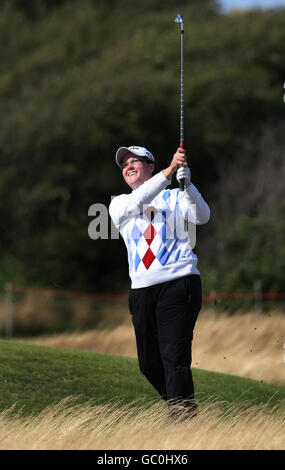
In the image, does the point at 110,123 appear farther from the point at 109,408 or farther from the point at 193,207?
the point at 193,207

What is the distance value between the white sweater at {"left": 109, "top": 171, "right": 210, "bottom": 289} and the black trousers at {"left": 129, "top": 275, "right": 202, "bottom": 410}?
0.09m

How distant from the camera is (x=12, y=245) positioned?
25.2 meters

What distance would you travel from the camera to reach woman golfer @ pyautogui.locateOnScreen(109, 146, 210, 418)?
A: 20.6 ft

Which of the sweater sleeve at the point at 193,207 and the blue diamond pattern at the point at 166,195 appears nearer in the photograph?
the sweater sleeve at the point at 193,207

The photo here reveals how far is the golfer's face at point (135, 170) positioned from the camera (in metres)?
6.73

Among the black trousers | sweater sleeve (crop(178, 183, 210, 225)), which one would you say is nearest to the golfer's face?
sweater sleeve (crop(178, 183, 210, 225))

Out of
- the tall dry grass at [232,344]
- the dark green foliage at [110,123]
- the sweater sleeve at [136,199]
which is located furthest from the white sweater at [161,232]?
the dark green foliage at [110,123]

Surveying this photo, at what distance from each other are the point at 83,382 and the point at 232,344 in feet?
17.6

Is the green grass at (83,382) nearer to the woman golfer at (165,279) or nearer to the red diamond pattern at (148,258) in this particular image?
the woman golfer at (165,279)

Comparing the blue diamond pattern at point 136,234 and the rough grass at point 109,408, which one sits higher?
the blue diamond pattern at point 136,234

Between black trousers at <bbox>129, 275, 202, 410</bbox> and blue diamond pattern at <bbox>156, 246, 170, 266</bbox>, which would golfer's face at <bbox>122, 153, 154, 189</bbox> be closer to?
blue diamond pattern at <bbox>156, 246, 170, 266</bbox>

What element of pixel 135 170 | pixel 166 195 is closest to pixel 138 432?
pixel 166 195
